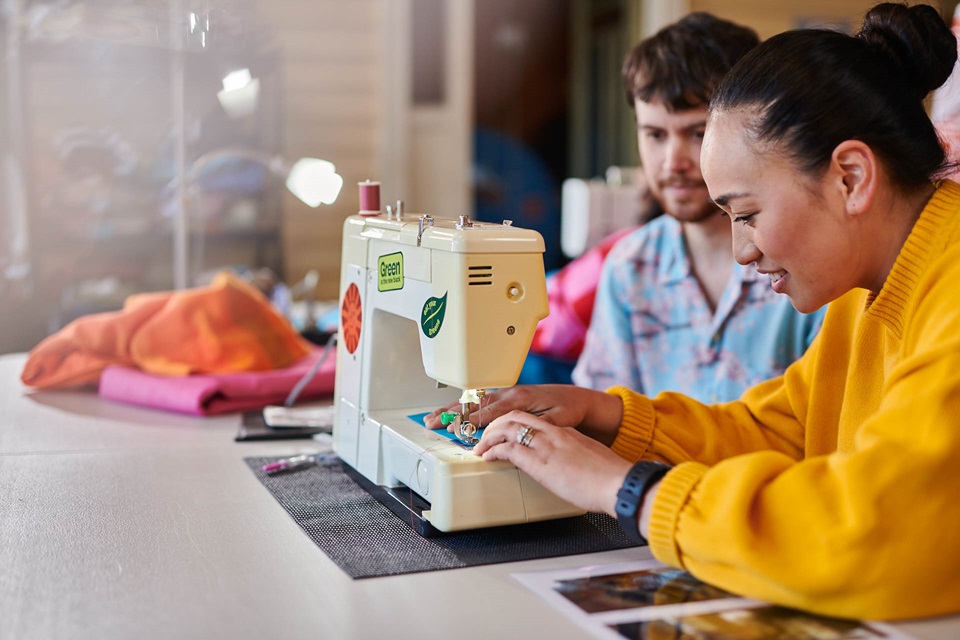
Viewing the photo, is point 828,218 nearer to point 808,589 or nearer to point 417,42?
point 808,589

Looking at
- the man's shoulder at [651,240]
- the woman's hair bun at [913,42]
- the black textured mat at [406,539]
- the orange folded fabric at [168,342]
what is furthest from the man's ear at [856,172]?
the orange folded fabric at [168,342]

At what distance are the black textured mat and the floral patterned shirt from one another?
0.77 m

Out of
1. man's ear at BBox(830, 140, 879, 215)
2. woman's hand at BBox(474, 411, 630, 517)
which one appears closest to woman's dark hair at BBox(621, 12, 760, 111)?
man's ear at BBox(830, 140, 879, 215)

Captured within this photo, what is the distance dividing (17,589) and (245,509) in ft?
1.02

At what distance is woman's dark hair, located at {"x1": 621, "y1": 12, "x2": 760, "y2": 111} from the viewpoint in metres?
1.79

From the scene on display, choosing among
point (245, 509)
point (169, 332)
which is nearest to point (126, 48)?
point (169, 332)

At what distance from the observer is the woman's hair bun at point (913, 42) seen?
1.03m

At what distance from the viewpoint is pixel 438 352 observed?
116cm

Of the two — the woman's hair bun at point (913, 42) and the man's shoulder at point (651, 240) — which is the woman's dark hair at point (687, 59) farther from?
the woman's hair bun at point (913, 42)

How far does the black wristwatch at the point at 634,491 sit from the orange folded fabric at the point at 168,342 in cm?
118

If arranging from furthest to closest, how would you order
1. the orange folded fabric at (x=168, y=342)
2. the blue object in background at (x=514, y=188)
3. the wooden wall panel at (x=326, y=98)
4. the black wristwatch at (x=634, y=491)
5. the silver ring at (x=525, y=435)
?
1. the blue object in background at (x=514, y=188)
2. the wooden wall panel at (x=326, y=98)
3. the orange folded fabric at (x=168, y=342)
4. the silver ring at (x=525, y=435)
5. the black wristwatch at (x=634, y=491)

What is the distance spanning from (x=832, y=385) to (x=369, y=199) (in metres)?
0.68

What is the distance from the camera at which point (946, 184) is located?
1.06 meters

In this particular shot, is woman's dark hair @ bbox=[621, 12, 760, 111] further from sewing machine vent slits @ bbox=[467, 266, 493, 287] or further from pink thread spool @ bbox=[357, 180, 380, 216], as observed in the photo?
sewing machine vent slits @ bbox=[467, 266, 493, 287]
